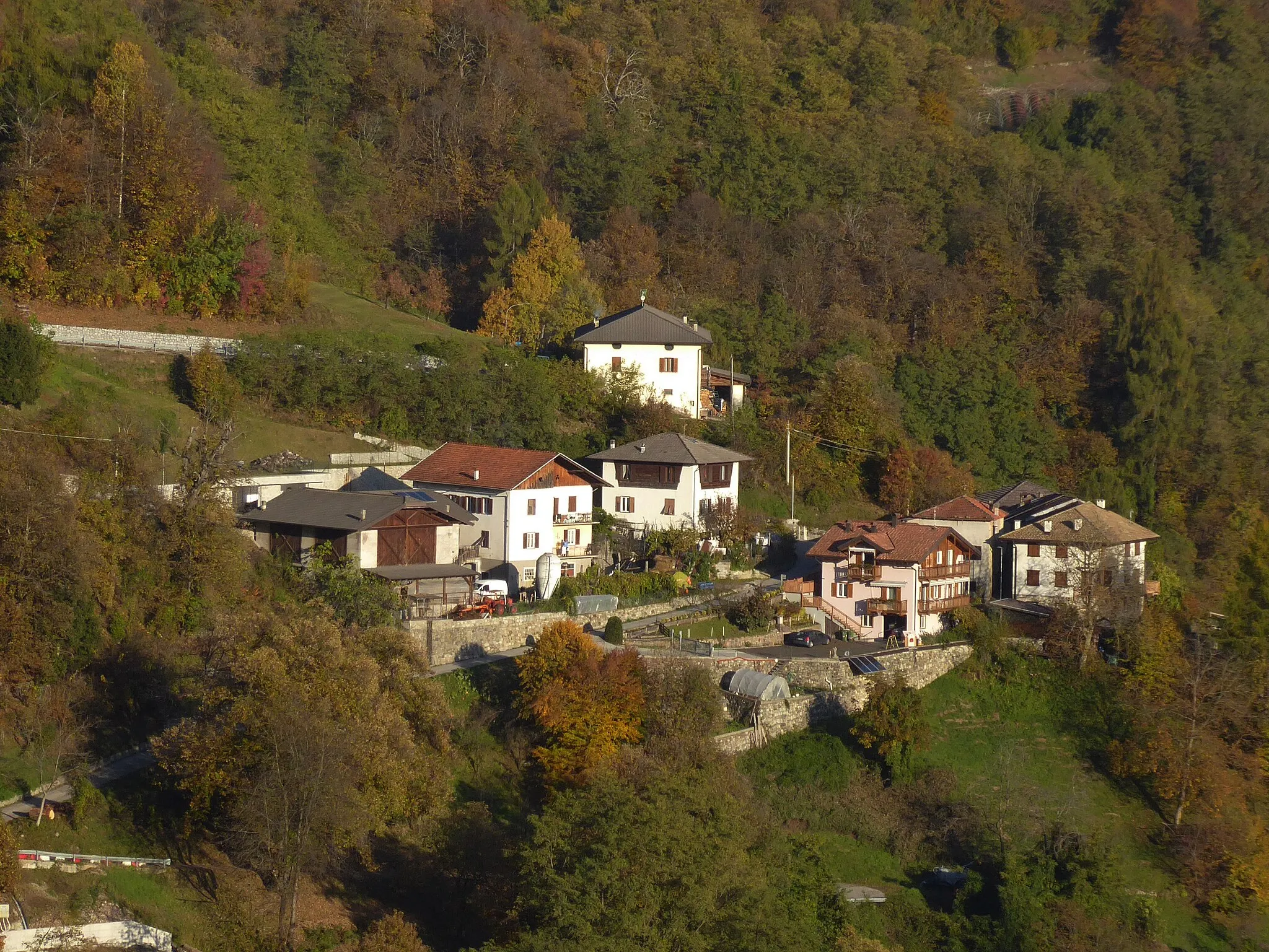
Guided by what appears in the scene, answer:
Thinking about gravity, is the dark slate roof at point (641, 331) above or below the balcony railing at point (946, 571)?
above

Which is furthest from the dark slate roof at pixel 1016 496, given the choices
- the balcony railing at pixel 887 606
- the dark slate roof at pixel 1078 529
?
the balcony railing at pixel 887 606

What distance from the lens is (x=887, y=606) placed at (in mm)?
39562

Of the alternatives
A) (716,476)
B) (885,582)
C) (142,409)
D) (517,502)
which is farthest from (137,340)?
(885,582)

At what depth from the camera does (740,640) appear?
3625 centimetres

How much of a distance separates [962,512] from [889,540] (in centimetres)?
418

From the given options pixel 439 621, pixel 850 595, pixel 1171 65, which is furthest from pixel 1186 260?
pixel 439 621

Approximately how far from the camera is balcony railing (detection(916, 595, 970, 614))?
3956cm

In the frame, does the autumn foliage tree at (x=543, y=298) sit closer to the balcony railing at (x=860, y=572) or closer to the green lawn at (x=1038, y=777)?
the balcony railing at (x=860, y=572)

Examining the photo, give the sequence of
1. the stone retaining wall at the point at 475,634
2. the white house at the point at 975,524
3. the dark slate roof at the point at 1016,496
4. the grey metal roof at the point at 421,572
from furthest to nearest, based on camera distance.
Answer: the dark slate roof at the point at 1016,496
the white house at the point at 975,524
the grey metal roof at the point at 421,572
the stone retaining wall at the point at 475,634

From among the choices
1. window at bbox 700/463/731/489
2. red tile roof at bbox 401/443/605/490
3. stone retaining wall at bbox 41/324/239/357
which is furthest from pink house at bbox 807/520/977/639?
stone retaining wall at bbox 41/324/239/357

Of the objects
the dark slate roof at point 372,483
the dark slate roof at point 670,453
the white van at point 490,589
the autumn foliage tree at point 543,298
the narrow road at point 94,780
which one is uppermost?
the autumn foliage tree at point 543,298

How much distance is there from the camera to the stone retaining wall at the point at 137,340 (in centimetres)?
4059

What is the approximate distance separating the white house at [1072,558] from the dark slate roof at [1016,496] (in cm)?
212

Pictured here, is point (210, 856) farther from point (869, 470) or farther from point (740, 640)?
point (869, 470)
